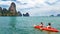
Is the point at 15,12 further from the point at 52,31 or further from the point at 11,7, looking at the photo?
the point at 52,31

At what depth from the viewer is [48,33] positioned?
29.1 meters

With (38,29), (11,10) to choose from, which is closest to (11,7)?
(11,10)

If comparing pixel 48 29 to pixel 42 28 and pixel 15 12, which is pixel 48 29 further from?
pixel 15 12

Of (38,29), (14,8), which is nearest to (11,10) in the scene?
(14,8)

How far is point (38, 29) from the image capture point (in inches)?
1292

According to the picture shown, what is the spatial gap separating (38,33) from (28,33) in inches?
61.4

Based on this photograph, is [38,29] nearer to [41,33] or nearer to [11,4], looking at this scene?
[41,33]

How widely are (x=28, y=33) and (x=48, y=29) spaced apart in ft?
9.75

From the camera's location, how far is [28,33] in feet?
100

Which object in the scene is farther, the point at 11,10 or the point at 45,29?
the point at 11,10

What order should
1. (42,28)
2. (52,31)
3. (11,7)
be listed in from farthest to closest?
(11,7) → (42,28) → (52,31)

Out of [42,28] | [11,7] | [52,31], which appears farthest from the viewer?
[11,7]

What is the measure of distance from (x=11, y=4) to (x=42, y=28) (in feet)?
349

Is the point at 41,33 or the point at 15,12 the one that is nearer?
the point at 41,33
